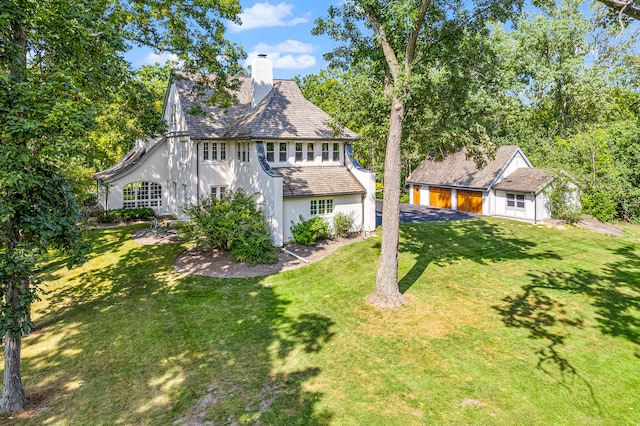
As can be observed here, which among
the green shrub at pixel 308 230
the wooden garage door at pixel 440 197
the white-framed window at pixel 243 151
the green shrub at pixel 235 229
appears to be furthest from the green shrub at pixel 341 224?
the wooden garage door at pixel 440 197

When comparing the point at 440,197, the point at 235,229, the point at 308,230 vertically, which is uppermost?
the point at 440,197

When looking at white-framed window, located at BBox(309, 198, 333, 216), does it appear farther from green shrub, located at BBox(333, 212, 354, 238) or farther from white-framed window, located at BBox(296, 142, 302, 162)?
white-framed window, located at BBox(296, 142, 302, 162)

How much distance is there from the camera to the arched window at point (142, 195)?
2815 cm

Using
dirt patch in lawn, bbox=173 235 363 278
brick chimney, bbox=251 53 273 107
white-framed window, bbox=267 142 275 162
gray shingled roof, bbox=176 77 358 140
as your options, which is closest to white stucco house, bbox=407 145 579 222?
gray shingled roof, bbox=176 77 358 140

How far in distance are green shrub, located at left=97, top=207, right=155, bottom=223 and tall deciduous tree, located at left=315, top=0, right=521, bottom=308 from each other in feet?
60.2

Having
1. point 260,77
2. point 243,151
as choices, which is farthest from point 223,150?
point 260,77

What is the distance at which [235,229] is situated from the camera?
18359 millimetres

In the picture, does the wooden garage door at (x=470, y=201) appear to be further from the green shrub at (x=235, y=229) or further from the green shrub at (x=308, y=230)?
the green shrub at (x=235, y=229)

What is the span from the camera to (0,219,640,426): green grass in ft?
26.3

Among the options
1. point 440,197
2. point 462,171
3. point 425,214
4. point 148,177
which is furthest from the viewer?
point 440,197

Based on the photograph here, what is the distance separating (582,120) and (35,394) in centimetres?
4816

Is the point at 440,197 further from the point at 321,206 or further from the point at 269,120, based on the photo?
the point at 269,120

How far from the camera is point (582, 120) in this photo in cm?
4059

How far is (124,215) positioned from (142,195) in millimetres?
3280
